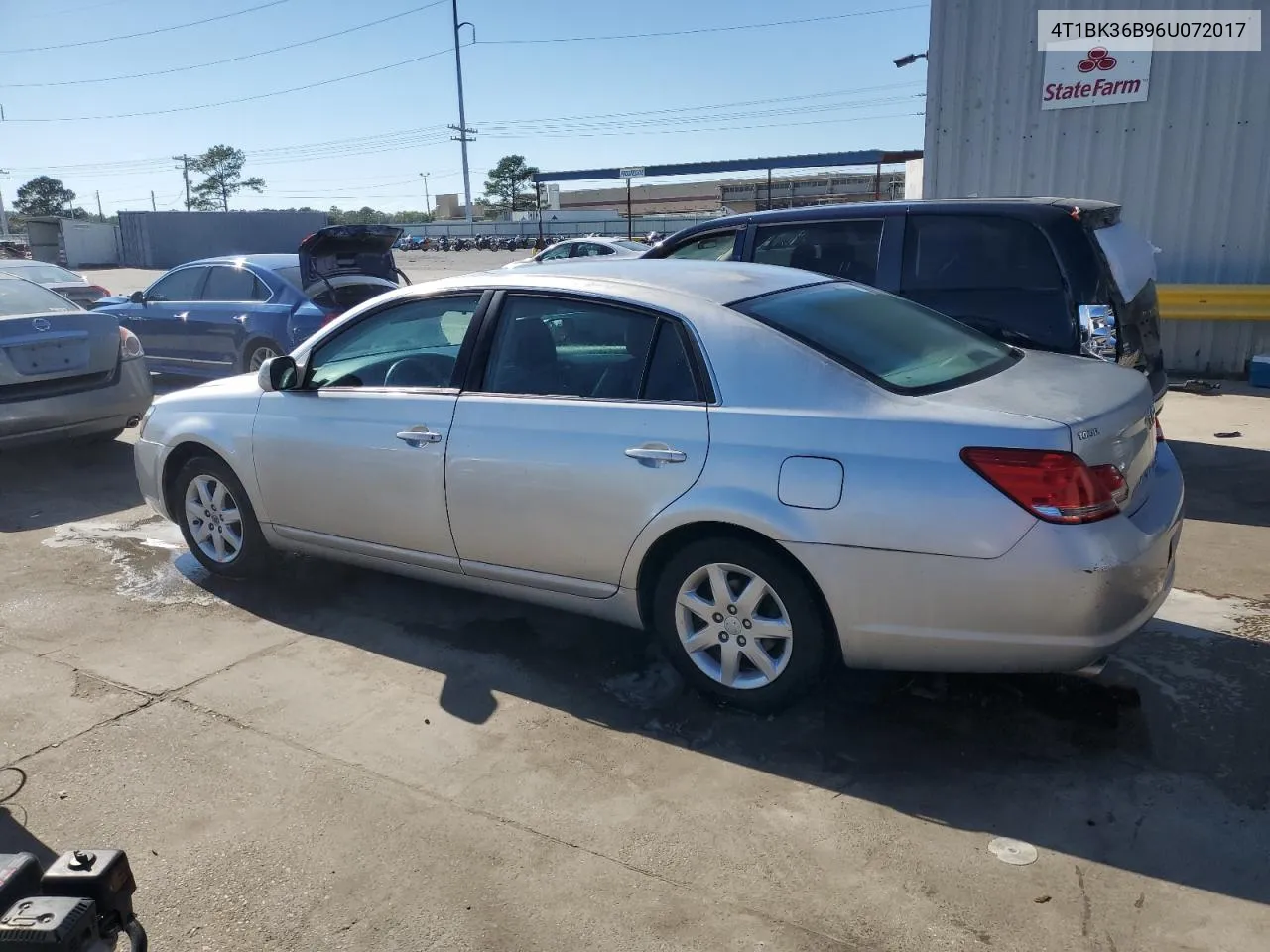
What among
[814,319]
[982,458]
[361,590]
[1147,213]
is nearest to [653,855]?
[982,458]

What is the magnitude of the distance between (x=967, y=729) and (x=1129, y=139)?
28.7ft

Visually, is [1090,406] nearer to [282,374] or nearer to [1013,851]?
[1013,851]

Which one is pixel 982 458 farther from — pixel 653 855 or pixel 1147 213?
pixel 1147 213

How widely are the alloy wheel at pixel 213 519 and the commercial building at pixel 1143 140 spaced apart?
8.73 m

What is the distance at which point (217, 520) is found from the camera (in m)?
5.10

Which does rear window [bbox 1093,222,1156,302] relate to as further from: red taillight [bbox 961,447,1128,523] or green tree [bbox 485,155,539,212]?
green tree [bbox 485,155,539,212]

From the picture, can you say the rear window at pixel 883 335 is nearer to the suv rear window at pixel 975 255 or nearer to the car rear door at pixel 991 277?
the car rear door at pixel 991 277

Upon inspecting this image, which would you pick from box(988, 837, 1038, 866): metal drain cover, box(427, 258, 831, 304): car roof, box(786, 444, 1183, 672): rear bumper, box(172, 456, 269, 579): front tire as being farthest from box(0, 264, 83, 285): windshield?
box(988, 837, 1038, 866): metal drain cover

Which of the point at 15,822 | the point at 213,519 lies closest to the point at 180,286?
the point at 213,519

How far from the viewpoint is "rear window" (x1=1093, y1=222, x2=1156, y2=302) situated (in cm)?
570

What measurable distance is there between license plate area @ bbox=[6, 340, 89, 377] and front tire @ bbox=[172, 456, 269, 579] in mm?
2693

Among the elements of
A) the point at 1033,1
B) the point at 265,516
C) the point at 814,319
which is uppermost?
the point at 1033,1

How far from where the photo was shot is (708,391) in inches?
141

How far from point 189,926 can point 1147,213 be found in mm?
10693
